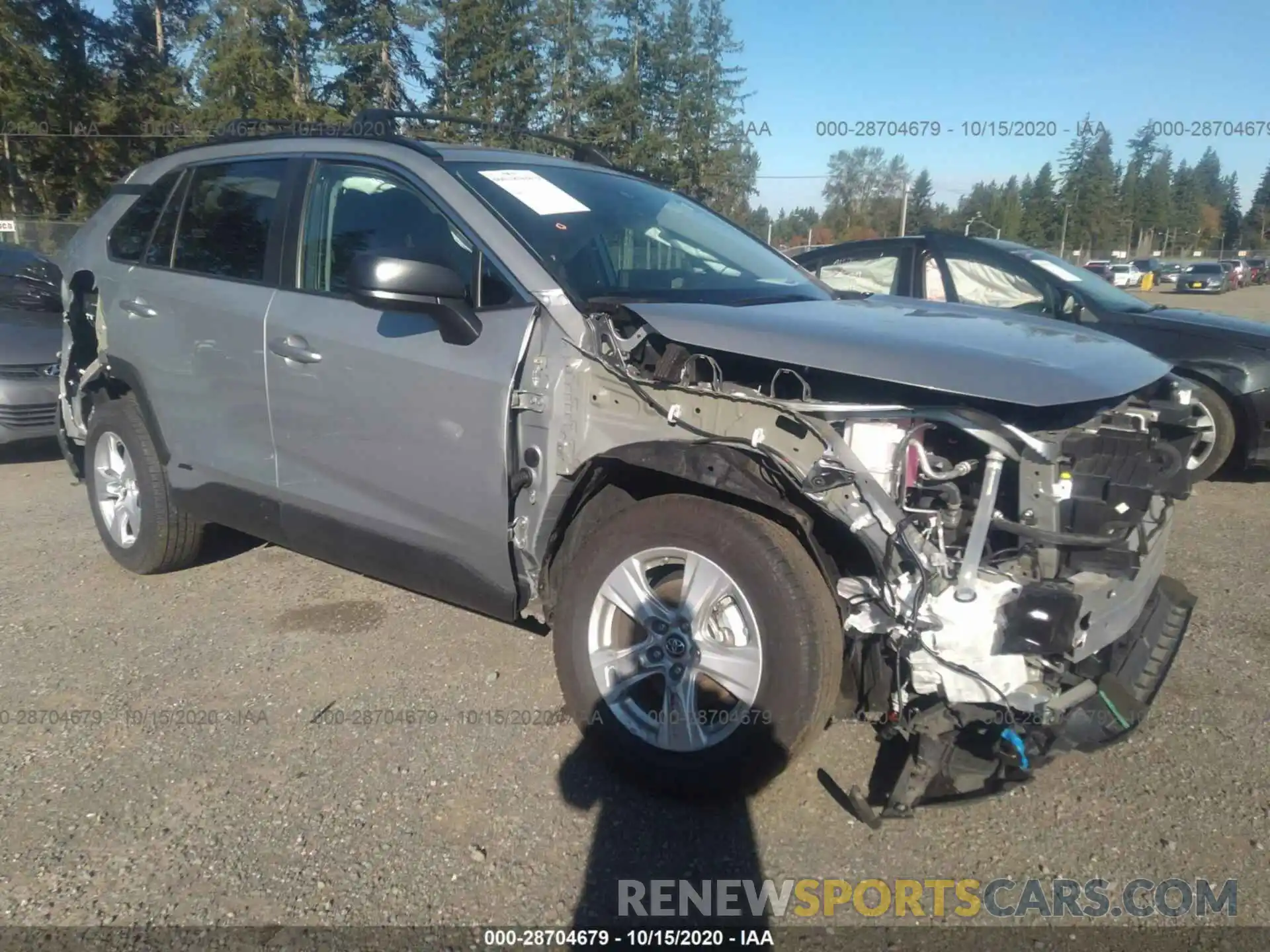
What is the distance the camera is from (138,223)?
181 inches

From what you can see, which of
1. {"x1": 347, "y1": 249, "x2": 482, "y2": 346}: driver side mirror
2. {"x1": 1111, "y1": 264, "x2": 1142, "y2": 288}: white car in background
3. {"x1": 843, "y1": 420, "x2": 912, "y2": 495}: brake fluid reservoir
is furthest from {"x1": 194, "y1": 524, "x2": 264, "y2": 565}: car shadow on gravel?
{"x1": 1111, "y1": 264, "x2": 1142, "y2": 288}: white car in background

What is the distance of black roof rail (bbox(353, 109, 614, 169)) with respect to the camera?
4.30 m

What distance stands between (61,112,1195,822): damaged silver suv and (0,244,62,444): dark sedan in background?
4.04m

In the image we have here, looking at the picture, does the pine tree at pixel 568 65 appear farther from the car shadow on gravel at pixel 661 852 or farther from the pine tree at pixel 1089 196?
the pine tree at pixel 1089 196

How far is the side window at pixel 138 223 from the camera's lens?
4.54 m

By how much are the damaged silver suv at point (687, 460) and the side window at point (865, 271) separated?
10.6 ft

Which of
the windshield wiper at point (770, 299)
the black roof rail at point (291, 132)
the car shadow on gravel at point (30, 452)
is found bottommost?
the car shadow on gravel at point (30, 452)

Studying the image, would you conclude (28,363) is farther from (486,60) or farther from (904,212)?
(904,212)

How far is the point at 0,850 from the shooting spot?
8.68ft

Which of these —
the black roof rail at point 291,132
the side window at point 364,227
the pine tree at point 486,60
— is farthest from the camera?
the pine tree at point 486,60

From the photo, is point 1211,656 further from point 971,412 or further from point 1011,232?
point 1011,232

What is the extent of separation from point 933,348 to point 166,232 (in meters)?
3.57

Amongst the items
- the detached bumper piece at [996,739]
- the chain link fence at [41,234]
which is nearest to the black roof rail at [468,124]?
the detached bumper piece at [996,739]

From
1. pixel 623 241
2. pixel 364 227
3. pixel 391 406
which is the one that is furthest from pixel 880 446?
pixel 364 227
